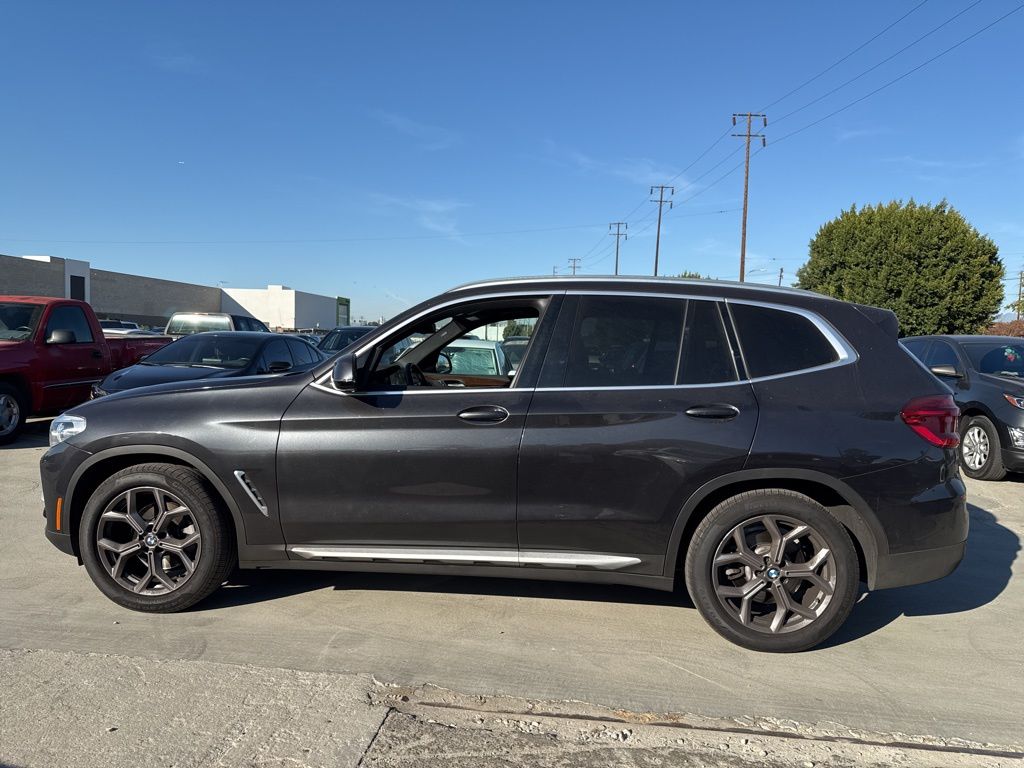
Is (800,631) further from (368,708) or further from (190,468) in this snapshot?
(190,468)

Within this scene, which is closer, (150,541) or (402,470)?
(402,470)

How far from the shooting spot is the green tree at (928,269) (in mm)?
33000

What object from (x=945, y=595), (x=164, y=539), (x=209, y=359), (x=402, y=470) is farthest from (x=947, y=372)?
(x=209, y=359)

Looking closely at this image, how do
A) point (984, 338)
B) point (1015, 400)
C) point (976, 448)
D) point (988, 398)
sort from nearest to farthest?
point (1015, 400)
point (988, 398)
point (976, 448)
point (984, 338)

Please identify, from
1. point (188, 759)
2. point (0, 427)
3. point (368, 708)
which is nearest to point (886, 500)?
point (368, 708)

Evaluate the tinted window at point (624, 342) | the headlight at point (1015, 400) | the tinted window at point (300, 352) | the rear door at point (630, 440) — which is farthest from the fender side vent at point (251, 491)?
the headlight at point (1015, 400)

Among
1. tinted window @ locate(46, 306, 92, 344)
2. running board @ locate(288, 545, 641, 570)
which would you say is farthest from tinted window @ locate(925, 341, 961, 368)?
tinted window @ locate(46, 306, 92, 344)

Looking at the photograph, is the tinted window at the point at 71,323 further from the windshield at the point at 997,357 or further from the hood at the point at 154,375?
the windshield at the point at 997,357

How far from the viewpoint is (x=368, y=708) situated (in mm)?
2936

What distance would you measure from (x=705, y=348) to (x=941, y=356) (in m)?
6.84

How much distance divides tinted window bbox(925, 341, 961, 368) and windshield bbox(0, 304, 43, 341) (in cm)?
1136

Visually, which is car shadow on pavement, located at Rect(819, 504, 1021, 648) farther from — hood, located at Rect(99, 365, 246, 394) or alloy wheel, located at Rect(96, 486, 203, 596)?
hood, located at Rect(99, 365, 246, 394)

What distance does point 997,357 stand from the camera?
26.9 feet

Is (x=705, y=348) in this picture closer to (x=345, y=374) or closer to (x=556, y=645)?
(x=556, y=645)
